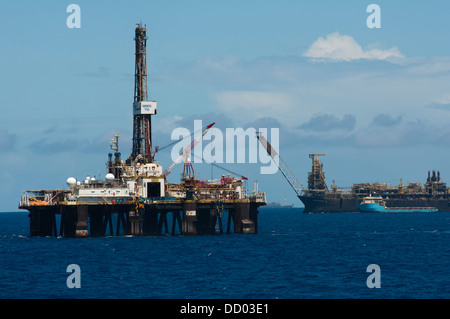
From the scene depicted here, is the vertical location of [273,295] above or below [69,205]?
below

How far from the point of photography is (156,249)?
95.9 meters

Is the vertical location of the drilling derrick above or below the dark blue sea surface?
above

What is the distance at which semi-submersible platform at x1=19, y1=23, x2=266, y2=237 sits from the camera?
108 m

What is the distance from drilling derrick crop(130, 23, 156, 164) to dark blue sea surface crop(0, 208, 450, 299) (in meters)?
15.3

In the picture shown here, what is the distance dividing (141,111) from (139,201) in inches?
707

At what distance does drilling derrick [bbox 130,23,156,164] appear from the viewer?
120938 millimetres

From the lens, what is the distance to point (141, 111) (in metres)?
121

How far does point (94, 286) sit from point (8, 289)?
7395 millimetres

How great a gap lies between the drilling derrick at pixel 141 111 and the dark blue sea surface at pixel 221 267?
1529cm

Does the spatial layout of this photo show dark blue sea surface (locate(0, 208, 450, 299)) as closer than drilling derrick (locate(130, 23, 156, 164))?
Yes
